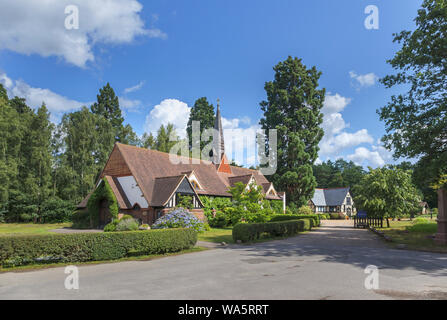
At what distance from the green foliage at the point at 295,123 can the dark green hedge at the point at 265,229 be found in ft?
57.8

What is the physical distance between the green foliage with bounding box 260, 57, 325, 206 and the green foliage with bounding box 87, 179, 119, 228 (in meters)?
26.6

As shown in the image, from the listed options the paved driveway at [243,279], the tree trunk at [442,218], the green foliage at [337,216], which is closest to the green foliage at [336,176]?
the green foliage at [337,216]

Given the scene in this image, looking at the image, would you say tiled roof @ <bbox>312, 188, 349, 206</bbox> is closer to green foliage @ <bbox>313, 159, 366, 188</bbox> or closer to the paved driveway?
green foliage @ <bbox>313, 159, 366, 188</bbox>

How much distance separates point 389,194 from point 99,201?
93.8 ft

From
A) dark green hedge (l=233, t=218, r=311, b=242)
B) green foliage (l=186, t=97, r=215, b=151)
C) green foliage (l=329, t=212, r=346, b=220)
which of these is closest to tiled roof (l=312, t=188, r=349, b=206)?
green foliage (l=329, t=212, r=346, b=220)

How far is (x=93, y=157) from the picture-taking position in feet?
149

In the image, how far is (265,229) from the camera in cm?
2162

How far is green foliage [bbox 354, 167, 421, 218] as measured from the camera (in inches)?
1140

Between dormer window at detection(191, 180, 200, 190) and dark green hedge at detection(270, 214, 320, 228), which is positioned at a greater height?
dormer window at detection(191, 180, 200, 190)

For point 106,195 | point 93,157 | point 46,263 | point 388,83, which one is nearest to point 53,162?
point 93,157

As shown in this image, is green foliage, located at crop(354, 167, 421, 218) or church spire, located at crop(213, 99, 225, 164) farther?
church spire, located at crop(213, 99, 225, 164)

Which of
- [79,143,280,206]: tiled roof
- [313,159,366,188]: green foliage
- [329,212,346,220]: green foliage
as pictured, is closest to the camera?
[79,143,280,206]: tiled roof

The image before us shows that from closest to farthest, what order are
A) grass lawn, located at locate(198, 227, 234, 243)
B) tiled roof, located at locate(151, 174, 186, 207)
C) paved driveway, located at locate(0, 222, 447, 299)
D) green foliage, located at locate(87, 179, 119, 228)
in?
paved driveway, located at locate(0, 222, 447, 299)
grass lawn, located at locate(198, 227, 234, 243)
tiled roof, located at locate(151, 174, 186, 207)
green foliage, located at locate(87, 179, 119, 228)
